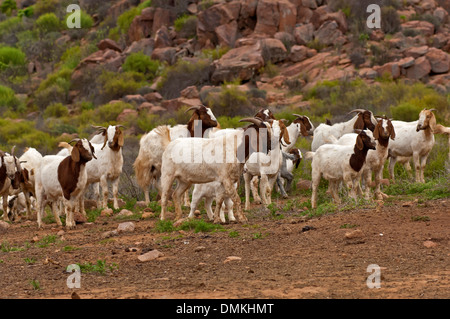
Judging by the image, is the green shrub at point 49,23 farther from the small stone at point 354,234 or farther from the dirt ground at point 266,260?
the small stone at point 354,234

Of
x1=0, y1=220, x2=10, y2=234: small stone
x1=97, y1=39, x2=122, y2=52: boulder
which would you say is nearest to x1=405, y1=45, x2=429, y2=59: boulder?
x1=97, y1=39, x2=122, y2=52: boulder

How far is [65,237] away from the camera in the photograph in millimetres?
12859

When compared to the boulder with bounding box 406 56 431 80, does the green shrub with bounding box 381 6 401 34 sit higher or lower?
higher

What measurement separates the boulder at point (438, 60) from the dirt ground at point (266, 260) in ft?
77.5

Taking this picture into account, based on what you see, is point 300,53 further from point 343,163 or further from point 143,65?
point 343,163

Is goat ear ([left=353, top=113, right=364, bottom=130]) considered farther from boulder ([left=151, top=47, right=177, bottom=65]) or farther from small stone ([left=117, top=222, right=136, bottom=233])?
boulder ([left=151, top=47, right=177, bottom=65])

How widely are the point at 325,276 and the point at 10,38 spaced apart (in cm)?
5399

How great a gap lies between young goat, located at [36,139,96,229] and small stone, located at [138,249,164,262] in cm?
450

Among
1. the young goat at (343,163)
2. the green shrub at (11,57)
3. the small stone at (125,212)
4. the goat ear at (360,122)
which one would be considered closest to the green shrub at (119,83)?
the green shrub at (11,57)

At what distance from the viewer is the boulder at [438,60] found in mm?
34656

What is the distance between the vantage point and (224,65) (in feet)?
124

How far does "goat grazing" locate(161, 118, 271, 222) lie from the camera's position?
492 inches
